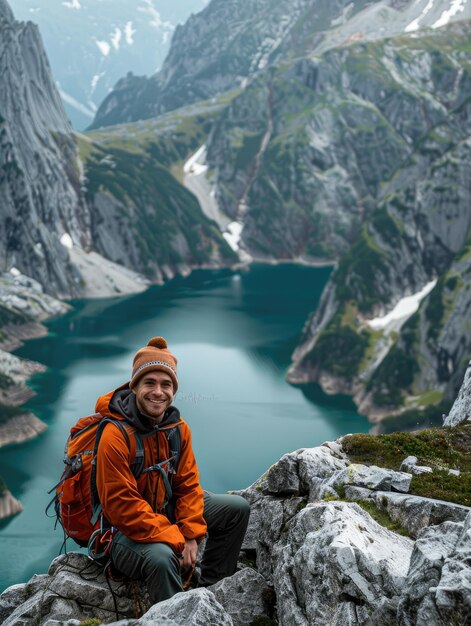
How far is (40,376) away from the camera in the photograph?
145 meters

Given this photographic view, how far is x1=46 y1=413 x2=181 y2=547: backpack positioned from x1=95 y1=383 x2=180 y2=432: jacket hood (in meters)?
0.12

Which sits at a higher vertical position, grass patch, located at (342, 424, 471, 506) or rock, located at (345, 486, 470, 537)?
grass patch, located at (342, 424, 471, 506)

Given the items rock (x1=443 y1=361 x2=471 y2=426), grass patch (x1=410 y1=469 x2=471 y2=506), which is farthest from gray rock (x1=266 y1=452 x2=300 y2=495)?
rock (x1=443 y1=361 x2=471 y2=426)

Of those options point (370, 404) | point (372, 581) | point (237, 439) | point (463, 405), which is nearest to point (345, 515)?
point (372, 581)

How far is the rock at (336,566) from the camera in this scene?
40.8 feet

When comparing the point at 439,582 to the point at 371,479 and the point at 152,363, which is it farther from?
the point at 152,363

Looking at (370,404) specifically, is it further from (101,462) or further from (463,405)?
(101,462)

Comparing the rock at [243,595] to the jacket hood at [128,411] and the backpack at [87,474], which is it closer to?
the backpack at [87,474]

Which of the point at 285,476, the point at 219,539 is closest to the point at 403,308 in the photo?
the point at 285,476

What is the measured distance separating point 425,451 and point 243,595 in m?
6.34

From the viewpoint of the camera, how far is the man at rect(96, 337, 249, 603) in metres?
13.9

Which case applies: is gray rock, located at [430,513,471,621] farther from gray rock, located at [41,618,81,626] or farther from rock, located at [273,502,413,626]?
gray rock, located at [41,618,81,626]

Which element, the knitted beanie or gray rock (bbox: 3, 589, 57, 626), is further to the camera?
gray rock (bbox: 3, 589, 57, 626)

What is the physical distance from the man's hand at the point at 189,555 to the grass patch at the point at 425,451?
4.94 metres
